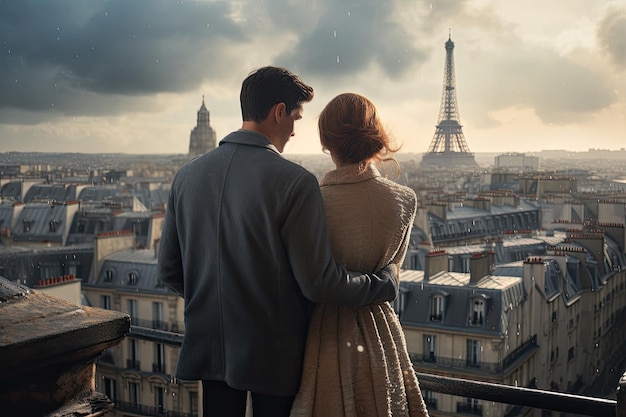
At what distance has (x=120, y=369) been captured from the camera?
11.0m

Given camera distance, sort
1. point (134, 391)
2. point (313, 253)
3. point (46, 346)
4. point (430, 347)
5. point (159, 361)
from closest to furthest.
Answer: point (46, 346) < point (313, 253) < point (430, 347) < point (159, 361) < point (134, 391)

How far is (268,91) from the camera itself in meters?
1.39

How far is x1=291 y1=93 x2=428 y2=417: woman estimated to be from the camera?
132 cm

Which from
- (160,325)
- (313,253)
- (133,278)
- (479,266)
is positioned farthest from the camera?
(133,278)

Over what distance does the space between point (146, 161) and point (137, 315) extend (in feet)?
63.3

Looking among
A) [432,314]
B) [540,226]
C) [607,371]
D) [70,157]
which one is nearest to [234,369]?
[432,314]

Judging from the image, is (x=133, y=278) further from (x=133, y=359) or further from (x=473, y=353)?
(x=473, y=353)

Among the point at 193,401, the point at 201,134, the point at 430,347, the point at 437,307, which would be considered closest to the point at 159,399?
the point at 193,401

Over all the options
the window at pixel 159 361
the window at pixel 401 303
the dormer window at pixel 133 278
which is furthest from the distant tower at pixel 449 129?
the window at pixel 159 361

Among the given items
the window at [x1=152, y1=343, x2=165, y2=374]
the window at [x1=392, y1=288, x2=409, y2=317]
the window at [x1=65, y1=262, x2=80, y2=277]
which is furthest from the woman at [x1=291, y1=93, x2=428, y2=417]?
the window at [x1=65, y1=262, x2=80, y2=277]

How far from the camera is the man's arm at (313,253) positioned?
1.28m

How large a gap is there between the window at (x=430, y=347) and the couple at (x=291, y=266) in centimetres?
880

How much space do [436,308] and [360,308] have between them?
8930 mm

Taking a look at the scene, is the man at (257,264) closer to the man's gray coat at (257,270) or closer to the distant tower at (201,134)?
the man's gray coat at (257,270)
